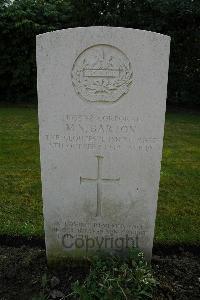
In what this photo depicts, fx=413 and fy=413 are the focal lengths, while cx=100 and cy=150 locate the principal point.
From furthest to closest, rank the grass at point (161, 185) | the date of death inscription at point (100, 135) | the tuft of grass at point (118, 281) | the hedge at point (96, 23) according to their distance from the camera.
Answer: the hedge at point (96, 23) → the grass at point (161, 185) → the date of death inscription at point (100, 135) → the tuft of grass at point (118, 281)

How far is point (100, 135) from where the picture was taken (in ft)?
10.4

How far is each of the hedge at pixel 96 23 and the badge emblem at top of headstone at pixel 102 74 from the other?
824cm

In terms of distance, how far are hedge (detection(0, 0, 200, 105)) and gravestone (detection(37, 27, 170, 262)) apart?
27.0 ft

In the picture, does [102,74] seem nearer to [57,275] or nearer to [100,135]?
[100,135]

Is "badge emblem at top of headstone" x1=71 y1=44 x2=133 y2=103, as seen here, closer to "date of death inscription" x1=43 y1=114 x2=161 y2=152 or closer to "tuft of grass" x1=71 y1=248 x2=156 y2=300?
"date of death inscription" x1=43 y1=114 x2=161 y2=152

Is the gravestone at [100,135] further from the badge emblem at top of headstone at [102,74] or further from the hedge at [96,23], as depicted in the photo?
the hedge at [96,23]

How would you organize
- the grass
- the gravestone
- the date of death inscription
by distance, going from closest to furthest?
1. the gravestone
2. the date of death inscription
3. the grass

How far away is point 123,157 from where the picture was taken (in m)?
3.21

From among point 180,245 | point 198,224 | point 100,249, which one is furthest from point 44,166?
point 198,224

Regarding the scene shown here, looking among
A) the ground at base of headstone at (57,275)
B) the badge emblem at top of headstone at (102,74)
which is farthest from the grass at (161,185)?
the badge emblem at top of headstone at (102,74)

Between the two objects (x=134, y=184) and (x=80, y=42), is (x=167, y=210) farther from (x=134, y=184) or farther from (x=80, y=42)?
(x=80, y=42)

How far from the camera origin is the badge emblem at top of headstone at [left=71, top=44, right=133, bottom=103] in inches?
118

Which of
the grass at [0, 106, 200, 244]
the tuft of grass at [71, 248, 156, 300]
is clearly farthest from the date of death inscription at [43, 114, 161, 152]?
the grass at [0, 106, 200, 244]

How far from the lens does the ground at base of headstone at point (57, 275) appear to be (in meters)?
3.17
